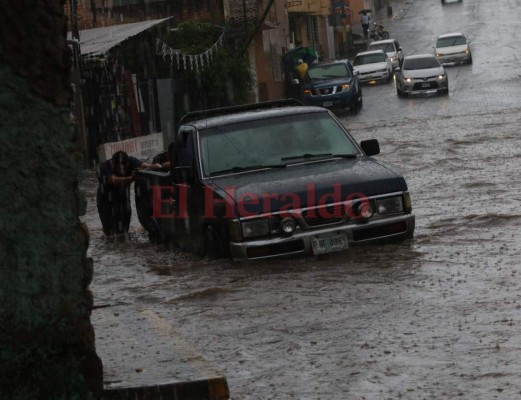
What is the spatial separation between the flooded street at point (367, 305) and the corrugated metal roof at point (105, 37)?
10275 millimetres

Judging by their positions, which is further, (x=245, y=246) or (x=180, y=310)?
(x=245, y=246)

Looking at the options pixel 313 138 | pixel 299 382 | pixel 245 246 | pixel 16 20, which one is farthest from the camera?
pixel 313 138

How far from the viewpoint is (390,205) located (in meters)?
12.0

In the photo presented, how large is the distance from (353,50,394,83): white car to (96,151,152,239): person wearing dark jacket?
3535 centimetres

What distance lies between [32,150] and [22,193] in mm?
181

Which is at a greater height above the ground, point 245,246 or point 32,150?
point 32,150

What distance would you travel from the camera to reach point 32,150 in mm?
5258

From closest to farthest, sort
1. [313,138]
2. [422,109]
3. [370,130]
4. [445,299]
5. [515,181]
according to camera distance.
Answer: [445,299] < [313,138] < [515,181] < [370,130] < [422,109]

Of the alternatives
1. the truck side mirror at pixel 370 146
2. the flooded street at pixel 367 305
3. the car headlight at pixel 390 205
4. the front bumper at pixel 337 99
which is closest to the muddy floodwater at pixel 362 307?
the flooded street at pixel 367 305

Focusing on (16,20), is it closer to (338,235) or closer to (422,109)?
(338,235)

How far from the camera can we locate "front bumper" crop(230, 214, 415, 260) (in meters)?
11.6

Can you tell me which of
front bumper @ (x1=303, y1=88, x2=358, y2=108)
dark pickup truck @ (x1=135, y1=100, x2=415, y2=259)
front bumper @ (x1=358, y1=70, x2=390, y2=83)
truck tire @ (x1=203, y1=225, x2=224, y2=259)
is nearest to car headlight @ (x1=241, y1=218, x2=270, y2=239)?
dark pickup truck @ (x1=135, y1=100, x2=415, y2=259)

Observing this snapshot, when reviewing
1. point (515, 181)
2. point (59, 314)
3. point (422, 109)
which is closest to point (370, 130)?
point (422, 109)

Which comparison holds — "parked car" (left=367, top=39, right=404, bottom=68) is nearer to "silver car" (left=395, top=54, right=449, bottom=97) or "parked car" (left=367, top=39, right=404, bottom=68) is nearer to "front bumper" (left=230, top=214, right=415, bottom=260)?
"silver car" (left=395, top=54, right=449, bottom=97)
